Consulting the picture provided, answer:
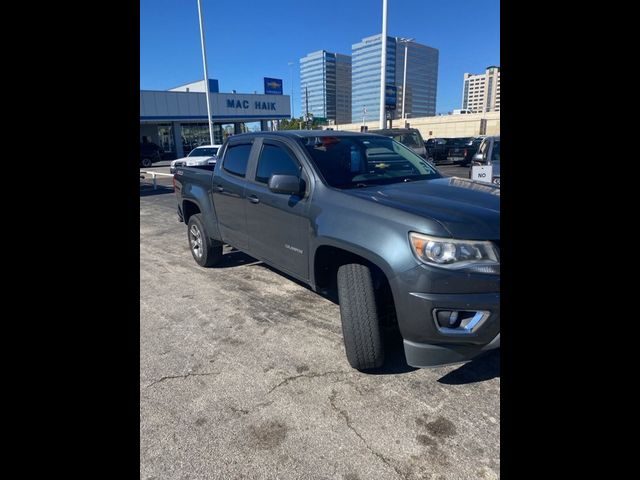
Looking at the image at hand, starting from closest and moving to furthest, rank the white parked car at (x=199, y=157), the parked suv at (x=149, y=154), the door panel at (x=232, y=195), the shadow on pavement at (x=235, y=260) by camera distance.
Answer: the door panel at (x=232, y=195)
the shadow on pavement at (x=235, y=260)
the white parked car at (x=199, y=157)
the parked suv at (x=149, y=154)

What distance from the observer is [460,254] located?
236 cm

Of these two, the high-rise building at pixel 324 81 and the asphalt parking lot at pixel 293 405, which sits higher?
the high-rise building at pixel 324 81

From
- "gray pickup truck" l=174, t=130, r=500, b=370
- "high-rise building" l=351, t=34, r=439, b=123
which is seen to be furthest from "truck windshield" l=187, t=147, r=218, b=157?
"gray pickup truck" l=174, t=130, r=500, b=370

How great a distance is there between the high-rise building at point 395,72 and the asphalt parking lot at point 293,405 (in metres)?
17.0

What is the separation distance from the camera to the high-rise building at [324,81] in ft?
237

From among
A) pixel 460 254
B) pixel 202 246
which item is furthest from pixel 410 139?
pixel 460 254

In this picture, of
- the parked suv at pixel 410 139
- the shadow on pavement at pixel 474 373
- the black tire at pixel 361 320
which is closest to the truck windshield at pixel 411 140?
the parked suv at pixel 410 139

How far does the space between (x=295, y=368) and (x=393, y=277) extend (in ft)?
3.62

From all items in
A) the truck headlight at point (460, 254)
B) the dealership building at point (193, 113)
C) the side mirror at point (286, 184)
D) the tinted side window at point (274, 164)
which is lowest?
the truck headlight at point (460, 254)

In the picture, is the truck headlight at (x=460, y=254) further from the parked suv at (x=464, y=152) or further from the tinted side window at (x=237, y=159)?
the parked suv at (x=464, y=152)
